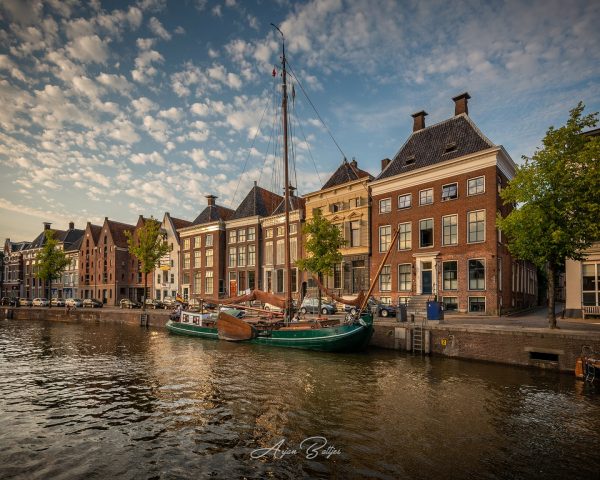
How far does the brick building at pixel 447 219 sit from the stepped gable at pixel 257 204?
19696mm

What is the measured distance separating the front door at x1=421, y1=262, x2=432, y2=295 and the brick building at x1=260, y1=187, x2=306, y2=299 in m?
16.1

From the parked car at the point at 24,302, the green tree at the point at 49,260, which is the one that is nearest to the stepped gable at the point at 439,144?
the green tree at the point at 49,260

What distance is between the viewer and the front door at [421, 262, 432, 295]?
110ft

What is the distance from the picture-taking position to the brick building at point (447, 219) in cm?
3000

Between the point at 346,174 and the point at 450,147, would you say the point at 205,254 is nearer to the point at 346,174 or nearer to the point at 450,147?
the point at 346,174

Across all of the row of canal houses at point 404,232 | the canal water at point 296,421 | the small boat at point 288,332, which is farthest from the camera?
the row of canal houses at point 404,232

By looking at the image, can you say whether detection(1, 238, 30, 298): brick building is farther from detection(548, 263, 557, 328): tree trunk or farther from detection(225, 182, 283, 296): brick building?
detection(548, 263, 557, 328): tree trunk

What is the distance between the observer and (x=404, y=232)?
35.9 m

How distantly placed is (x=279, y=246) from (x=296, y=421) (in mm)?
37964

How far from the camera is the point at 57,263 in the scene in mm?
60781

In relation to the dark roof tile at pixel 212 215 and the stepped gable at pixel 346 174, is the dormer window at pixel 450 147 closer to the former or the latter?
the stepped gable at pixel 346 174

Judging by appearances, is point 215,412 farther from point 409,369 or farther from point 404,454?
point 409,369

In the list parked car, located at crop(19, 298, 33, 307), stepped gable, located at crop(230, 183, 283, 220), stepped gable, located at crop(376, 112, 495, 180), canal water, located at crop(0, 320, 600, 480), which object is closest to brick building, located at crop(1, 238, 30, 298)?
parked car, located at crop(19, 298, 33, 307)

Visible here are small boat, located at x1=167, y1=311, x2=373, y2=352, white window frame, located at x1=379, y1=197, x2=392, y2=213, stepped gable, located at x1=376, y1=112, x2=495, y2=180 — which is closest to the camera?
small boat, located at x1=167, y1=311, x2=373, y2=352
